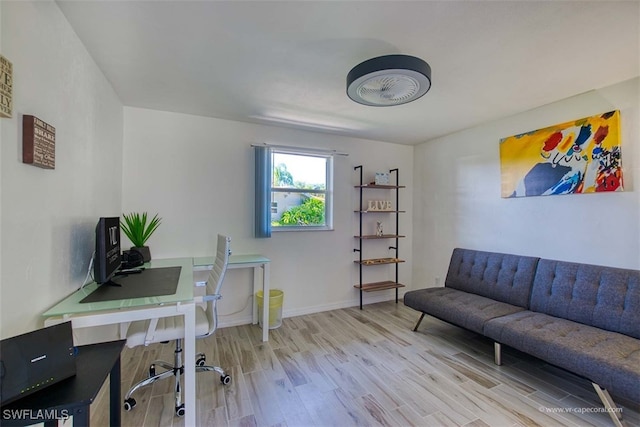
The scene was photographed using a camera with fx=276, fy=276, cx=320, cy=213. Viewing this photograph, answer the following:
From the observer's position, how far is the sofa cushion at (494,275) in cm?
267

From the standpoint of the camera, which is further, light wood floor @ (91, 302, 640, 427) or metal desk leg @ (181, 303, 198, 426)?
light wood floor @ (91, 302, 640, 427)

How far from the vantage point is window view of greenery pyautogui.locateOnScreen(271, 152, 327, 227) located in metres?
3.54

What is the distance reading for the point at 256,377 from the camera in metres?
2.20

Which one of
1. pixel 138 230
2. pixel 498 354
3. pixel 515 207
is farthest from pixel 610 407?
pixel 138 230

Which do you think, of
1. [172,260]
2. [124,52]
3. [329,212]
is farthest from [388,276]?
[124,52]

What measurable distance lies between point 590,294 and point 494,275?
30.5 inches

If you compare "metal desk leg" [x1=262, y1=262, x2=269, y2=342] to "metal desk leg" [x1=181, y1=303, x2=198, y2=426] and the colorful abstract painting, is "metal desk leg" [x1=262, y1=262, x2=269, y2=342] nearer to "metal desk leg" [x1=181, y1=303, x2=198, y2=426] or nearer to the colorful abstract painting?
"metal desk leg" [x1=181, y1=303, x2=198, y2=426]

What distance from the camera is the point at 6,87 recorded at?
1058 millimetres

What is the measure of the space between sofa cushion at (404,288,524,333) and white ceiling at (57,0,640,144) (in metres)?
1.96

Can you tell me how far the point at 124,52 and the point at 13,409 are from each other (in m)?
2.02

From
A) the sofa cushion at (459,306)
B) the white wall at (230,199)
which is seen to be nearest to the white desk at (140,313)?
the white wall at (230,199)

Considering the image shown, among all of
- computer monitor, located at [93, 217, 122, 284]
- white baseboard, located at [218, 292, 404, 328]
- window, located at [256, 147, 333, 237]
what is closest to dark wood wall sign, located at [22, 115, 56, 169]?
computer monitor, located at [93, 217, 122, 284]

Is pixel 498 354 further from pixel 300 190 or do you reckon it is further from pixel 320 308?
pixel 300 190

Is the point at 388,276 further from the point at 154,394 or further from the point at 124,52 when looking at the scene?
the point at 124,52
